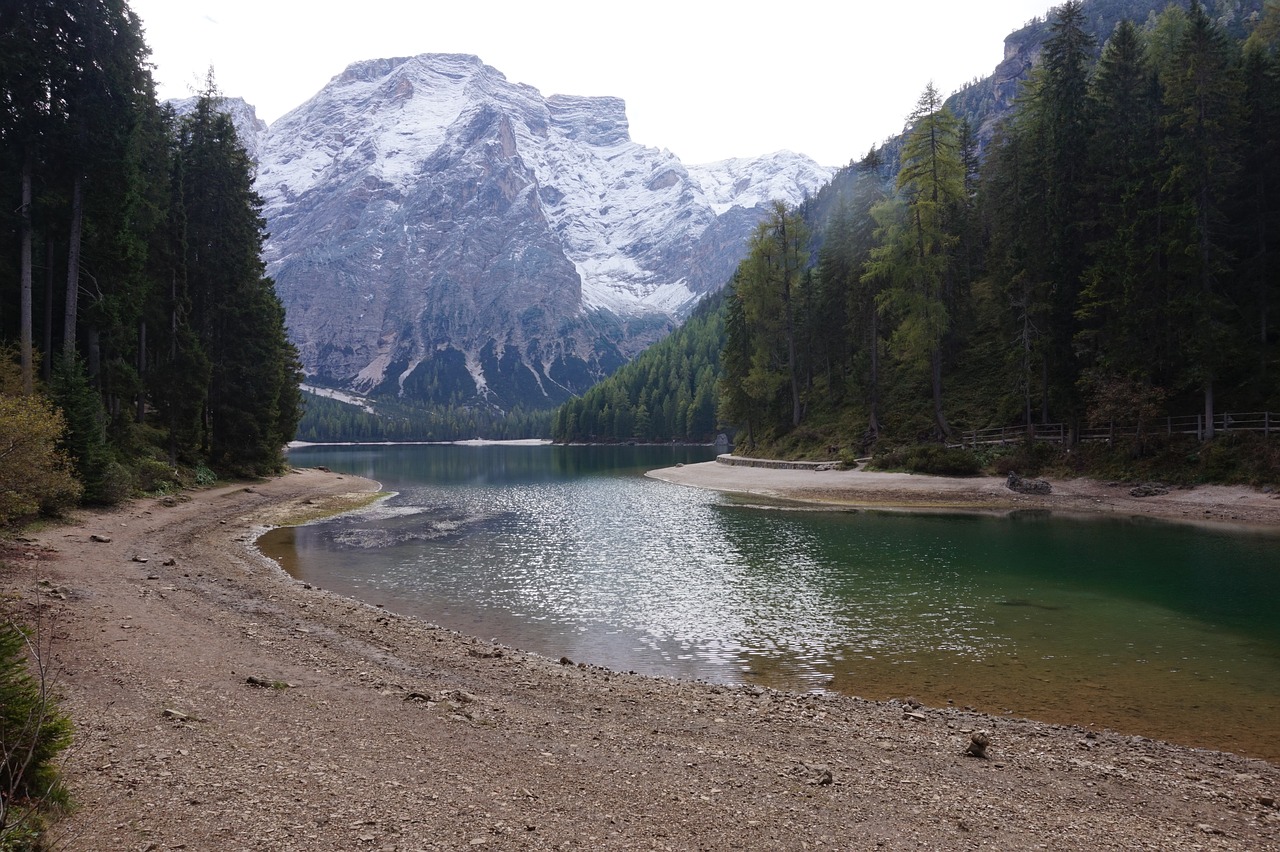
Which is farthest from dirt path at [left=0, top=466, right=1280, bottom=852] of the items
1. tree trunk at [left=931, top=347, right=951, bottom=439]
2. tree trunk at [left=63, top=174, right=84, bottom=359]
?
tree trunk at [left=931, top=347, right=951, bottom=439]

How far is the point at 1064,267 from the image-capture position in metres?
50.2

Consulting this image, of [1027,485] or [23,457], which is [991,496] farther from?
A: [23,457]

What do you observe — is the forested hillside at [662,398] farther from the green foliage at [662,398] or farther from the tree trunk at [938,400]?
the tree trunk at [938,400]

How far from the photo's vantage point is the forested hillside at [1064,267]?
41.9 m

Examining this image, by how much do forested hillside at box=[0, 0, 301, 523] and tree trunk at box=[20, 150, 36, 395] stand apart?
8 centimetres

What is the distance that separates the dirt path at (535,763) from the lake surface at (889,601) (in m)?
2.31

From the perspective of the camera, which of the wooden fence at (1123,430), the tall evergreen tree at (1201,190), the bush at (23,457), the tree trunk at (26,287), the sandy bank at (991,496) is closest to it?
the bush at (23,457)

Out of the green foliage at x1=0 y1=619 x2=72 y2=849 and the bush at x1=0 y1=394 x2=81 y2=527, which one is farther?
the bush at x1=0 y1=394 x2=81 y2=527

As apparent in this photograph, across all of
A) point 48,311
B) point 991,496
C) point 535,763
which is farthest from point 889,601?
point 48,311

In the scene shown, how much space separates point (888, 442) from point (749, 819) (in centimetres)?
5629

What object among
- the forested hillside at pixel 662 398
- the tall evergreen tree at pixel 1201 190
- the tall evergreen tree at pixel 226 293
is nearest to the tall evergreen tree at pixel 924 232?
the tall evergreen tree at pixel 1201 190

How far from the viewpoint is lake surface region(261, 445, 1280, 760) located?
573 inches

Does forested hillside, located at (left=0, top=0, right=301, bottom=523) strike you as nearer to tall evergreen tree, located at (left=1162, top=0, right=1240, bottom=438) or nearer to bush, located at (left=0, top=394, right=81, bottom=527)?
bush, located at (left=0, top=394, right=81, bottom=527)

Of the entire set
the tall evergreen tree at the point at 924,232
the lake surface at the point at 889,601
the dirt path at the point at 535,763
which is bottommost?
the lake surface at the point at 889,601
